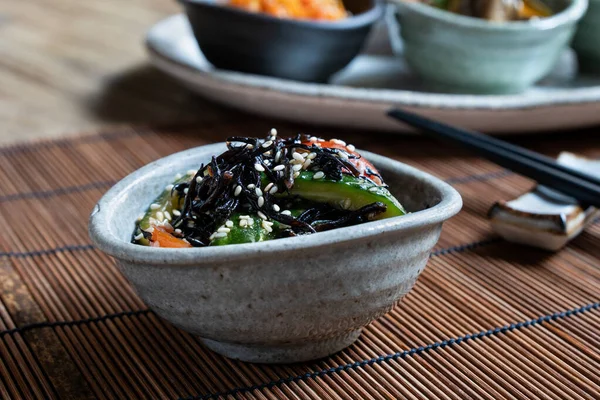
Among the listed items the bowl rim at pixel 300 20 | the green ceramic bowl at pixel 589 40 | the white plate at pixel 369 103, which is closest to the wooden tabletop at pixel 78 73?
the white plate at pixel 369 103

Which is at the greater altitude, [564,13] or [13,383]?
[564,13]

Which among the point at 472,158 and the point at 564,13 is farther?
the point at 564,13

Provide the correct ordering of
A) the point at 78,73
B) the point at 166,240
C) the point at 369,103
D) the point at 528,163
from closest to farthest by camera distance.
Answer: the point at 166,240 → the point at 528,163 → the point at 369,103 → the point at 78,73

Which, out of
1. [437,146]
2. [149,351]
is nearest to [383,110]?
[437,146]

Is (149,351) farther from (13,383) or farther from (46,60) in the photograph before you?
(46,60)

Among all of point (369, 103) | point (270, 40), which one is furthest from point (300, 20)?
point (369, 103)

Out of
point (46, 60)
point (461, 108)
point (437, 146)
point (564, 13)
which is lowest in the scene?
point (46, 60)

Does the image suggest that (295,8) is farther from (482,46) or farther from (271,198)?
(271,198)
